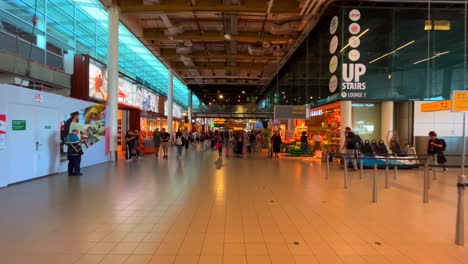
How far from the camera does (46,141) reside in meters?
9.78

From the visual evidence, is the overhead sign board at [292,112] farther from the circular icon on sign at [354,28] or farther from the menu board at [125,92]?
the menu board at [125,92]

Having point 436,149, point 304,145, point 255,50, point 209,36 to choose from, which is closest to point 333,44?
point 304,145

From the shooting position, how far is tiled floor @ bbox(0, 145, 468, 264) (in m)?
3.78

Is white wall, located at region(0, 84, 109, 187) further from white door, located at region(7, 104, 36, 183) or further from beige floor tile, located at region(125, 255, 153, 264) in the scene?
beige floor tile, located at region(125, 255, 153, 264)

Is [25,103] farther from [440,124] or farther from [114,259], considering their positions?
[440,124]

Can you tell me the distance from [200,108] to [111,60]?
31072 millimetres

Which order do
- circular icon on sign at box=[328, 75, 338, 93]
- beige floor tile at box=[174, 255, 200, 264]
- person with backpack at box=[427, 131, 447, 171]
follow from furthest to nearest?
circular icon on sign at box=[328, 75, 338, 93] < person with backpack at box=[427, 131, 447, 171] < beige floor tile at box=[174, 255, 200, 264]

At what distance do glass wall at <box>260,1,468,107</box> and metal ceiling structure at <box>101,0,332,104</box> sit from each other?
6.78 feet

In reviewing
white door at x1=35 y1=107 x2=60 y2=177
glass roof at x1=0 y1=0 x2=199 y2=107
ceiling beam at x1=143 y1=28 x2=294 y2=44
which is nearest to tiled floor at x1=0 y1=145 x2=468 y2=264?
white door at x1=35 y1=107 x2=60 y2=177

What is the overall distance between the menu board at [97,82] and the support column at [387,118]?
1313 centimetres

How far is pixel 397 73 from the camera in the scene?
554 inches

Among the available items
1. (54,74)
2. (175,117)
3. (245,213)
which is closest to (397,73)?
(245,213)

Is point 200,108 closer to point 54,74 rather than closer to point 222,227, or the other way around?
point 54,74

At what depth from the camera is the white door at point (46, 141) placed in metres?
9.39
